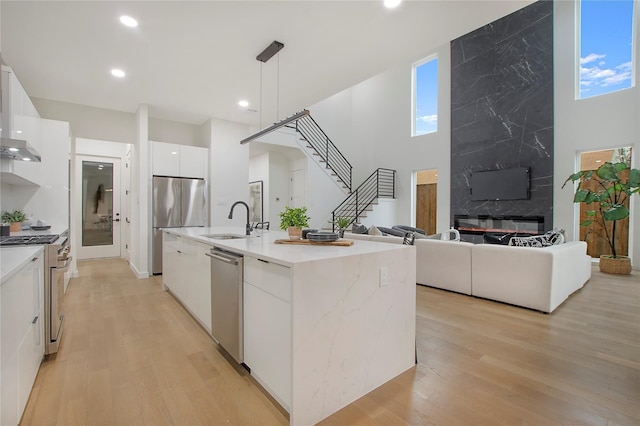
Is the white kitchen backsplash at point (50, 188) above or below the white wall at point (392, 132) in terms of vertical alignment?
below

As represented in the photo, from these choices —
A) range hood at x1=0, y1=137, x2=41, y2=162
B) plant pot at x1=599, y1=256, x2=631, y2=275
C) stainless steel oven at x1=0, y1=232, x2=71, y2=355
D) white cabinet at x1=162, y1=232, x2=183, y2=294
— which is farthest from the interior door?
plant pot at x1=599, y1=256, x2=631, y2=275

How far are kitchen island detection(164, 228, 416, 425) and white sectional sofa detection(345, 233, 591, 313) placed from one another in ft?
6.68

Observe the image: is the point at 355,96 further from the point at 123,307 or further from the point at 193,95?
the point at 123,307

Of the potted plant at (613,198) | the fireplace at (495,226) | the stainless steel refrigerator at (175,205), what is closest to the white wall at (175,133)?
the stainless steel refrigerator at (175,205)

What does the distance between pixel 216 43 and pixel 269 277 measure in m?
2.72

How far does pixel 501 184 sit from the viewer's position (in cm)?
707

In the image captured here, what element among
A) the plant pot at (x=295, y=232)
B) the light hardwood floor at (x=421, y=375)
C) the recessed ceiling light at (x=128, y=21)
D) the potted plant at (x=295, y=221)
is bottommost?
the light hardwood floor at (x=421, y=375)

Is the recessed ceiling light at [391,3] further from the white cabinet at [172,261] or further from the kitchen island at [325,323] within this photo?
the white cabinet at [172,261]

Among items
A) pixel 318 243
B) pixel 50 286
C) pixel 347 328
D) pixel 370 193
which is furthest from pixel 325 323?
pixel 370 193

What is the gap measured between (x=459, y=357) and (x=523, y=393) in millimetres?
480

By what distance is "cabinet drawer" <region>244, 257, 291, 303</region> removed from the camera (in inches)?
60.4

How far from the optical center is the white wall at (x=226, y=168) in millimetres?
5695

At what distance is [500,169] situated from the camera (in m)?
7.14

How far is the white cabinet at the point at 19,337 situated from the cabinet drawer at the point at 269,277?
1.12 meters
